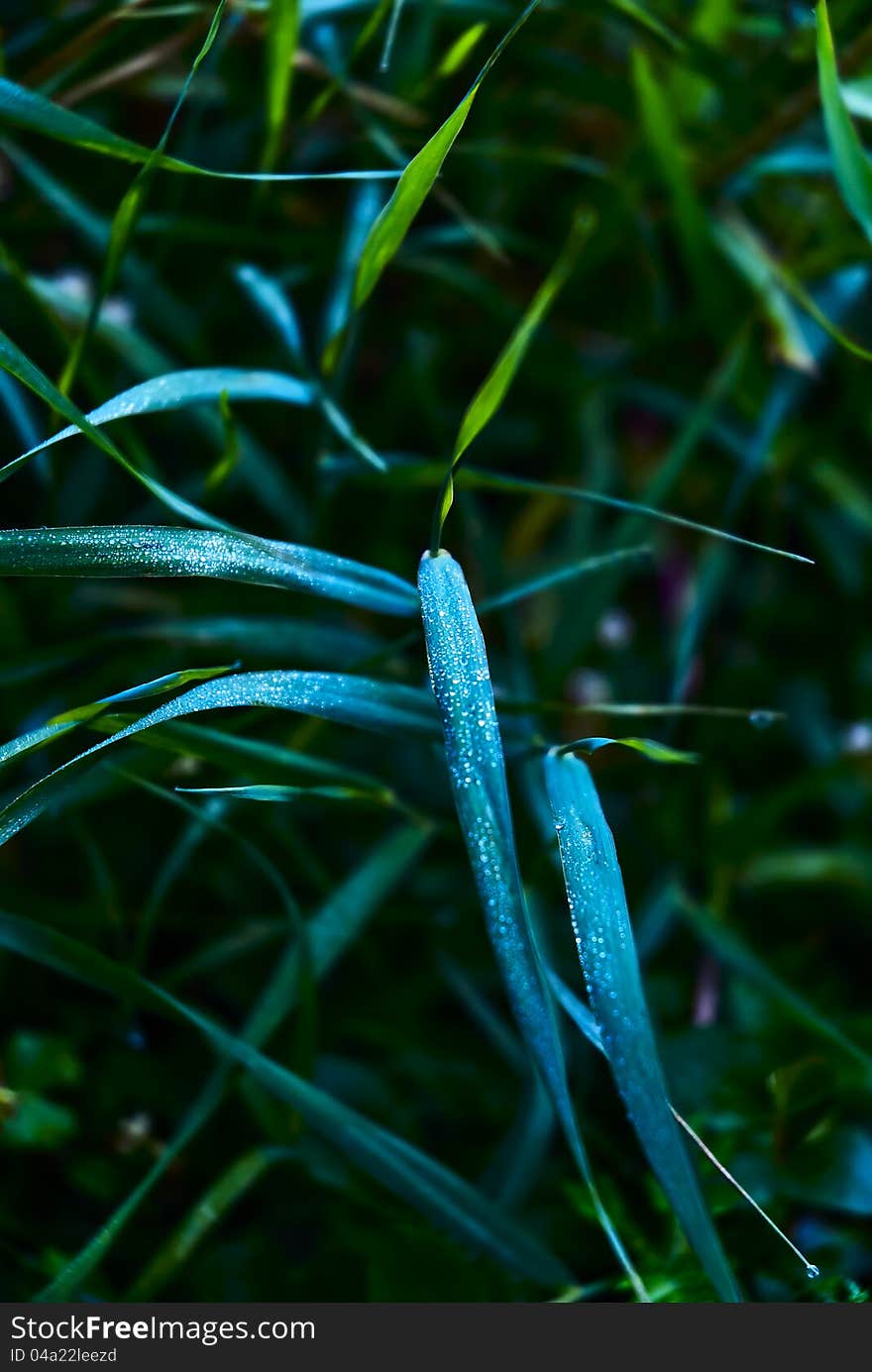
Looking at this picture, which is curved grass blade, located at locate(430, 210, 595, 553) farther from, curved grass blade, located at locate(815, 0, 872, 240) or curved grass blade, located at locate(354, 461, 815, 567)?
curved grass blade, located at locate(815, 0, 872, 240)

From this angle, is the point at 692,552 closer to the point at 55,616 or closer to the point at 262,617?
the point at 262,617

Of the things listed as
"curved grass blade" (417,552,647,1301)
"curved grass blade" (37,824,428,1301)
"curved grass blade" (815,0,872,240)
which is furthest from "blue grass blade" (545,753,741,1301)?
"curved grass blade" (815,0,872,240)

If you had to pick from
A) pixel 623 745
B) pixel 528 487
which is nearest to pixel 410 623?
pixel 528 487

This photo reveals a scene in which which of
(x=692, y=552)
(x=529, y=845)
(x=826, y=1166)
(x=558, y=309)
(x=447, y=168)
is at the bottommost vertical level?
(x=826, y=1166)

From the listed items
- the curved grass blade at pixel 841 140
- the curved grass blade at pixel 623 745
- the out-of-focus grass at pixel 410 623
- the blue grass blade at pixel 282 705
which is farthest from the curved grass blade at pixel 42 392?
the curved grass blade at pixel 841 140

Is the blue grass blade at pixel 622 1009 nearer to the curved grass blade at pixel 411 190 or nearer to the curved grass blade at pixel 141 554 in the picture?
the curved grass blade at pixel 141 554

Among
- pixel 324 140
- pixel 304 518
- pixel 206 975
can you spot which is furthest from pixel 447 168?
pixel 206 975
